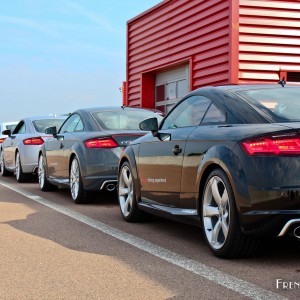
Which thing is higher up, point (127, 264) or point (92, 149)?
point (92, 149)

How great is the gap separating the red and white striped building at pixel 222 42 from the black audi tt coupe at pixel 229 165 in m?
6.94

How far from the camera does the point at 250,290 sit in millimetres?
4137

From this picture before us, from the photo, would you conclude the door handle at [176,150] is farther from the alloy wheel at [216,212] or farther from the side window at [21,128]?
the side window at [21,128]

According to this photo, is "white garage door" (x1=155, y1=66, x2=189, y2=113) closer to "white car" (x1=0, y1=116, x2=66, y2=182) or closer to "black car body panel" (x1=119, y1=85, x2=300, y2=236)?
"white car" (x1=0, y1=116, x2=66, y2=182)

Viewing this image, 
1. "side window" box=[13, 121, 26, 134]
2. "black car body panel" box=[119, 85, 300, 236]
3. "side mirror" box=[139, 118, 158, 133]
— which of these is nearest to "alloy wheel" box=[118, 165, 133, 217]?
"black car body panel" box=[119, 85, 300, 236]

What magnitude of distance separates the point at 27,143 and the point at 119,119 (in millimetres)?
4449

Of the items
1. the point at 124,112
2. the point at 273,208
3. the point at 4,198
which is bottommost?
the point at 4,198

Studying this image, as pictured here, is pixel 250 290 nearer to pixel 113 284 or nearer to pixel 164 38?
pixel 113 284

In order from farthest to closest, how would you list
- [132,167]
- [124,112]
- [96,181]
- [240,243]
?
[124,112], [96,181], [132,167], [240,243]

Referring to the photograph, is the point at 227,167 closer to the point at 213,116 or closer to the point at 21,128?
the point at 213,116

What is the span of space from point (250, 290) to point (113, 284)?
91 centimetres

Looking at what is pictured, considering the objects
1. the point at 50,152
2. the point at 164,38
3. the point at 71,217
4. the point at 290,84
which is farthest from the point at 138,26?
the point at 290,84

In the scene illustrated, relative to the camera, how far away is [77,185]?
9.32 meters

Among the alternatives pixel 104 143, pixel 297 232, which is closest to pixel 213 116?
pixel 297 232
